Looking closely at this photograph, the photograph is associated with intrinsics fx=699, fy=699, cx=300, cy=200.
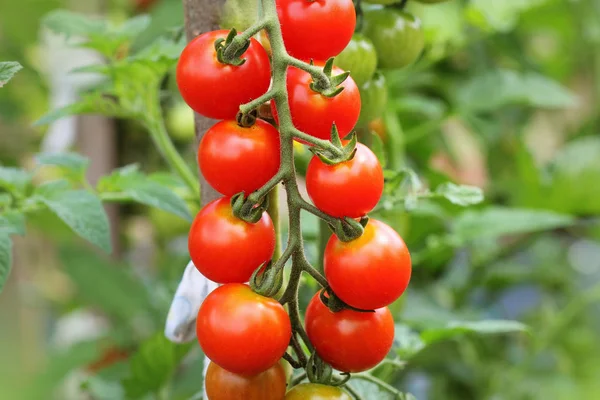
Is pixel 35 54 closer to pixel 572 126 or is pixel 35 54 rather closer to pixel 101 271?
pixel 101 271

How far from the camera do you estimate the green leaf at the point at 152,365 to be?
1.93 feet

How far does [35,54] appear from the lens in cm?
143

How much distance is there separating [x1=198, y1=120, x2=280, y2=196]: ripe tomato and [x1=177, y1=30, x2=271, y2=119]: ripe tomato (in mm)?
12

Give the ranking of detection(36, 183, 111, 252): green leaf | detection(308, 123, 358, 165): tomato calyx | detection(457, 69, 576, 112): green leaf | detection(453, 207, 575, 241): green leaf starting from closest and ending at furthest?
1. detection(308, 123, 358, 165): tomato calyx
2. detection(36, 183, 111, 252): green leaf
3. detection(453, 207, 575, 241): green leaf
4. detection(457, 69, 576, 112): green leaf

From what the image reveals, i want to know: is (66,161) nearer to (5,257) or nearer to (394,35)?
(5,257)

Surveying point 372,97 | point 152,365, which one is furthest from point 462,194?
point 152,365

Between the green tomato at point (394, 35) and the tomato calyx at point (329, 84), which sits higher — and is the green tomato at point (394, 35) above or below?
below

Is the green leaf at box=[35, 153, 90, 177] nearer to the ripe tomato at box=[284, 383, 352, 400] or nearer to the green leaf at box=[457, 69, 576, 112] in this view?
the ripe tomato at box=[284, 383, 352, 400]

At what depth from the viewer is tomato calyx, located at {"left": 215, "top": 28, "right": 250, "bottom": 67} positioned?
335mm

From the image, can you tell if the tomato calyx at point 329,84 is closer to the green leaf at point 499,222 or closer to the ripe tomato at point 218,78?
the ripe tomato at point 218,78

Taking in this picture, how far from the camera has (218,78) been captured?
345 millimetres

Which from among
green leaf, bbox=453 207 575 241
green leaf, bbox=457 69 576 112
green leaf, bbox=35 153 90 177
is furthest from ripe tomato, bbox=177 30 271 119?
green leaf, bbox=457 69 576 112

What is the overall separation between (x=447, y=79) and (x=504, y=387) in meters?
0.52

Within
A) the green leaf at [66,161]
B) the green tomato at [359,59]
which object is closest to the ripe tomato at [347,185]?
the green tomato at [359,59]
